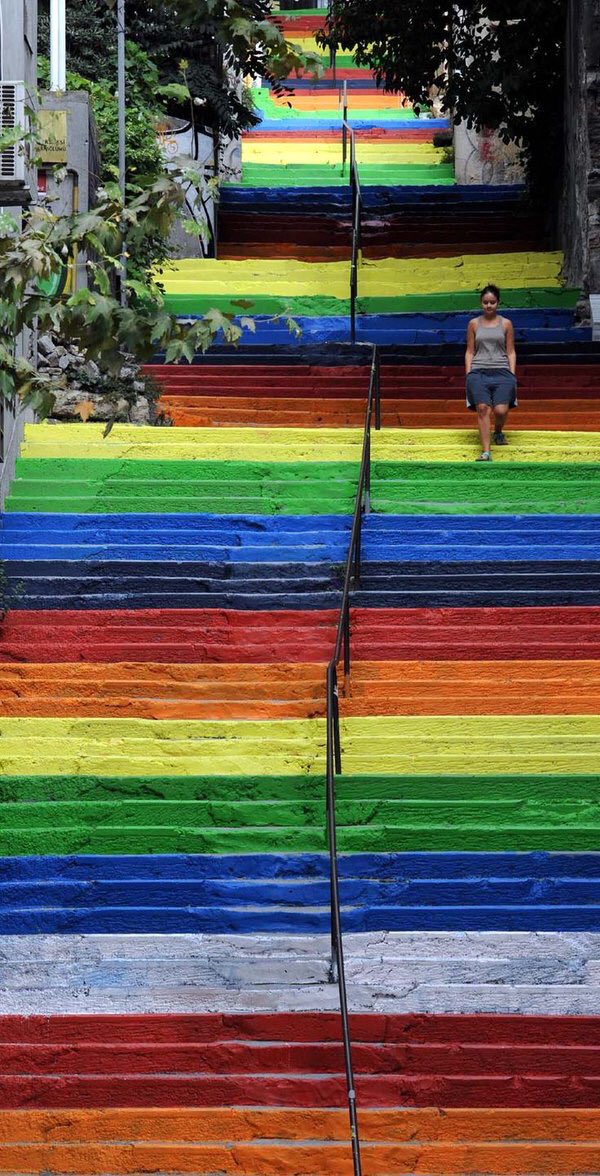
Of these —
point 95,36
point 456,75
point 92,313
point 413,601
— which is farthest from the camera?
point 95,36

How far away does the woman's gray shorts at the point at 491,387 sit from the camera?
14.6 metres

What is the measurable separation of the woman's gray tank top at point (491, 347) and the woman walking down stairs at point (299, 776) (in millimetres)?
643

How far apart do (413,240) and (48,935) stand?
13.7 meters

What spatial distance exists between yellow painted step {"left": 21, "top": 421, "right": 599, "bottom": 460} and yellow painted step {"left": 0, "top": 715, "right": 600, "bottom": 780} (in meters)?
3.87

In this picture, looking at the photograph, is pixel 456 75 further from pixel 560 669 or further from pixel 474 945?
pixel 474 945

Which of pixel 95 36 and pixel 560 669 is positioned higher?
pixel 95 36

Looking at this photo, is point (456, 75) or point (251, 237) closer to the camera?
point (456, 75)

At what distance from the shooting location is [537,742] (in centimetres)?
1051

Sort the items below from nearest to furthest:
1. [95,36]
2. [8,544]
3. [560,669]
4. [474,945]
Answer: [474,945]
[560,669]
[8,544]
[95,36]

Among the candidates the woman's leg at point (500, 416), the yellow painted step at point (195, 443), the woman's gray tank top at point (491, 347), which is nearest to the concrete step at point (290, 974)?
the yellow painted step at point (195, 443)

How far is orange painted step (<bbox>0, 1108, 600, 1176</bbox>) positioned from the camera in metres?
7.42

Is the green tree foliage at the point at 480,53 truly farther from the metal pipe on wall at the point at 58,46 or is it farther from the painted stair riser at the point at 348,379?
the painted stair riser at the point at 348,379

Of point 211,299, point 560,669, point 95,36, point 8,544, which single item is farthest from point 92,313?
point 95,36

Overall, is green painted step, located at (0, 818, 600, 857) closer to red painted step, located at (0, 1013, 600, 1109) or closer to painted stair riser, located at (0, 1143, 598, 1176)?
red painted step, located at (0, 1013, 600, 1109)
